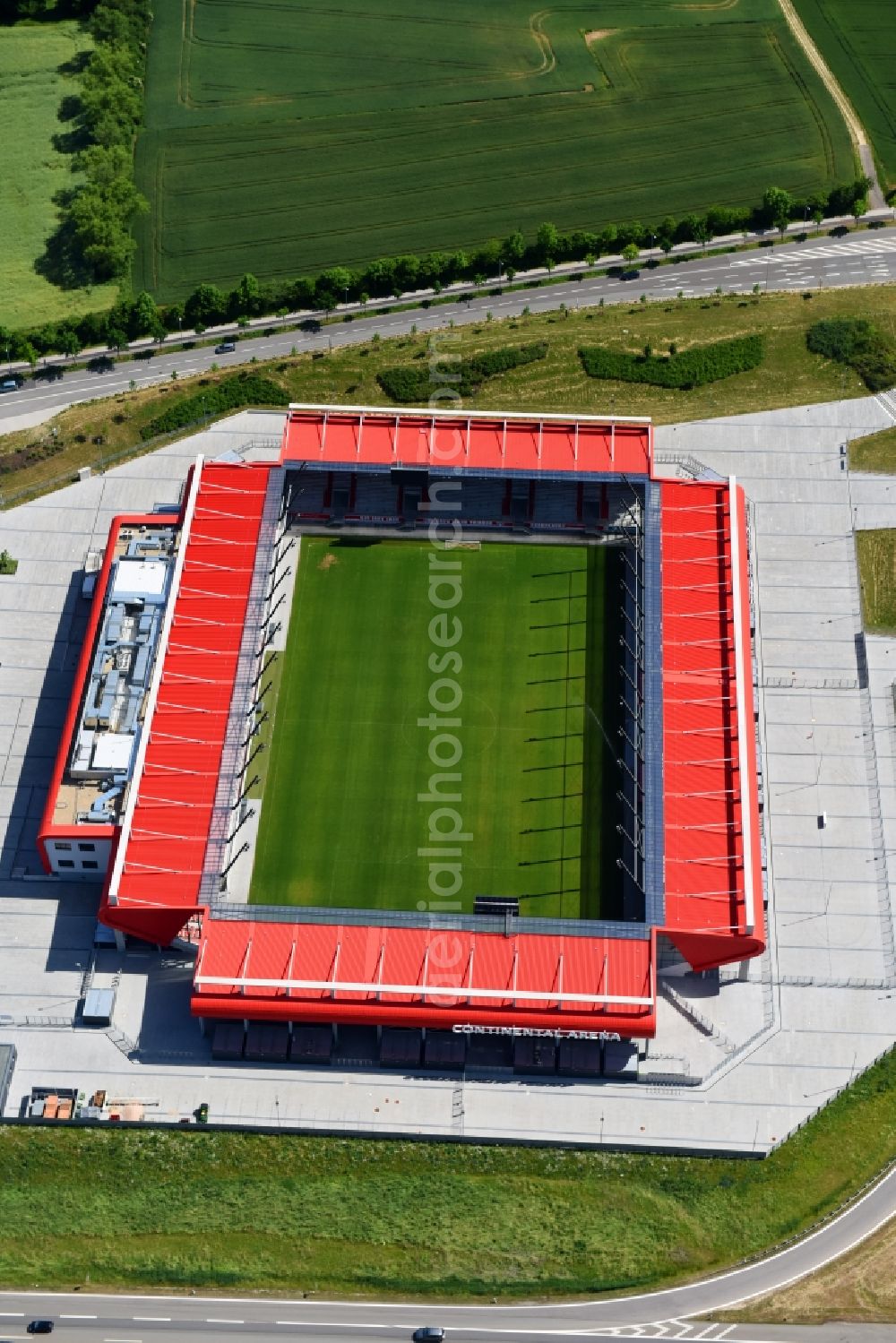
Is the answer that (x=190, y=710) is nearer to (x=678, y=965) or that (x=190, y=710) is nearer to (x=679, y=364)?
(x=678, y=965)

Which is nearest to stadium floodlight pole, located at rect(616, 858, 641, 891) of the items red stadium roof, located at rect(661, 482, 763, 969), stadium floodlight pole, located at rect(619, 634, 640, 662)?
red stadium roof, located at rect(661, 482, 763, 969)

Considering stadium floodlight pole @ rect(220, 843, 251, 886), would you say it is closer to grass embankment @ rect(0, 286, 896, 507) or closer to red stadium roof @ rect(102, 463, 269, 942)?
red stadium roof @ rect(102, 463, 269, 942)

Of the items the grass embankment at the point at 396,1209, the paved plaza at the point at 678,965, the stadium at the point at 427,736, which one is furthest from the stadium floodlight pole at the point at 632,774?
the grass embankment at the point at 396,1209

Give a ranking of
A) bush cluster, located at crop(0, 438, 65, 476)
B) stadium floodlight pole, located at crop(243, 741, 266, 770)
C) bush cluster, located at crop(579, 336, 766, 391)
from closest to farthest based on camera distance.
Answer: stadium floodlight pole, located at crop(243, 741, 266, 770) < bush cluster, located at crop(0, 438, 65, 476) < bush cluster, located at crop(579, 336, 766, 391)

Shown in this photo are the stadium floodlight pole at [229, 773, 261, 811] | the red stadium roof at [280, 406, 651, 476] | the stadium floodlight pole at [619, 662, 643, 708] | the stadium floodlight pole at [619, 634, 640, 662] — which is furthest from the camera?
the red stadium roof at [280, 406, 651, 476]

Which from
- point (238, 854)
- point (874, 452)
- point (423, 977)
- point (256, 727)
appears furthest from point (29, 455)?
point (874, 452)

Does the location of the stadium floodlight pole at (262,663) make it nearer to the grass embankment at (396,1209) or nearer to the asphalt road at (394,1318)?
the grass embankment at (396,1209)
